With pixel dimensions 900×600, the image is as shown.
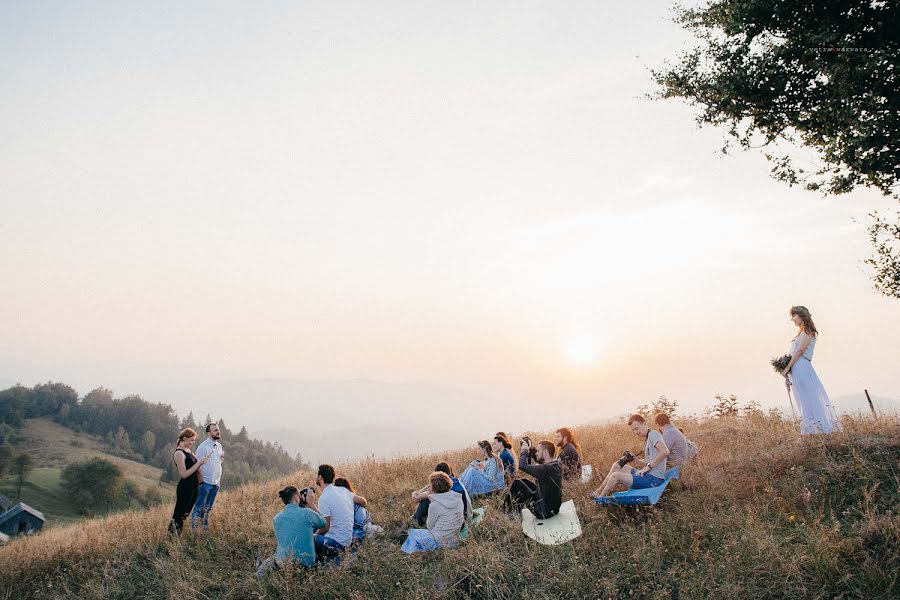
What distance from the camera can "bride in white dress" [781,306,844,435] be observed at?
399 inches

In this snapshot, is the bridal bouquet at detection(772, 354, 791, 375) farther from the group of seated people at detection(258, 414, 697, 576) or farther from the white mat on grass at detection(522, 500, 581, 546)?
the white mat on grass at detection(522, 500, 581, 546)

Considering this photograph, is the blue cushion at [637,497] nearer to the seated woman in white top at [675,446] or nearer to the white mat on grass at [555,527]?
the white mat on grass at [555,527]

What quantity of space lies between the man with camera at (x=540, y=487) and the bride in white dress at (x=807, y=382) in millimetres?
5088

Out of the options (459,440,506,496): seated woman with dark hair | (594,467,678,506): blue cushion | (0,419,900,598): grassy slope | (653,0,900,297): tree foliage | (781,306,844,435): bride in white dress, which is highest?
(653,0,900,297): tree foliage

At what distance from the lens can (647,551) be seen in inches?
295

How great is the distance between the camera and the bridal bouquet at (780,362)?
10.5 meters

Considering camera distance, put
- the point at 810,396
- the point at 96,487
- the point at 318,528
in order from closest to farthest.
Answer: the point at 318,528
the point at 810,396
the point at 96,487

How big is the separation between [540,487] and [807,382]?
5.78 m

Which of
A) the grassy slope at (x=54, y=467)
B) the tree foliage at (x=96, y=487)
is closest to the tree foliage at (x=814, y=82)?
the grassy slope at (x=54, y=467)

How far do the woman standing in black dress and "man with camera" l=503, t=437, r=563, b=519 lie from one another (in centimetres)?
642

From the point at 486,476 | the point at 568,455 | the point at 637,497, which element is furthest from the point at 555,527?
the point at 568,455

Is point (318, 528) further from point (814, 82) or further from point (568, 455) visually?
point (814, 82)

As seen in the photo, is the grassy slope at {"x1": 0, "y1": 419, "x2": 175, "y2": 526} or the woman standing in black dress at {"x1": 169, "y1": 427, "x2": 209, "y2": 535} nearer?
the woman standing in black dress at {"x1": 169, "y1": 427, "x2": 209, "y2": 535}

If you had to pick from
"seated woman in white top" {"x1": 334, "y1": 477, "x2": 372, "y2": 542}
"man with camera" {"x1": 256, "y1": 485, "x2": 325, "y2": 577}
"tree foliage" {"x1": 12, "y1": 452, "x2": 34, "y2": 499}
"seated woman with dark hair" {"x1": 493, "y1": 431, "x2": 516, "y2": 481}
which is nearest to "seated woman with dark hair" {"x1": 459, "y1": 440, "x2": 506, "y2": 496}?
"seated woman with dark hair" {"x1": 493, "y1": 431, "x2": 516, "y2": 481}
